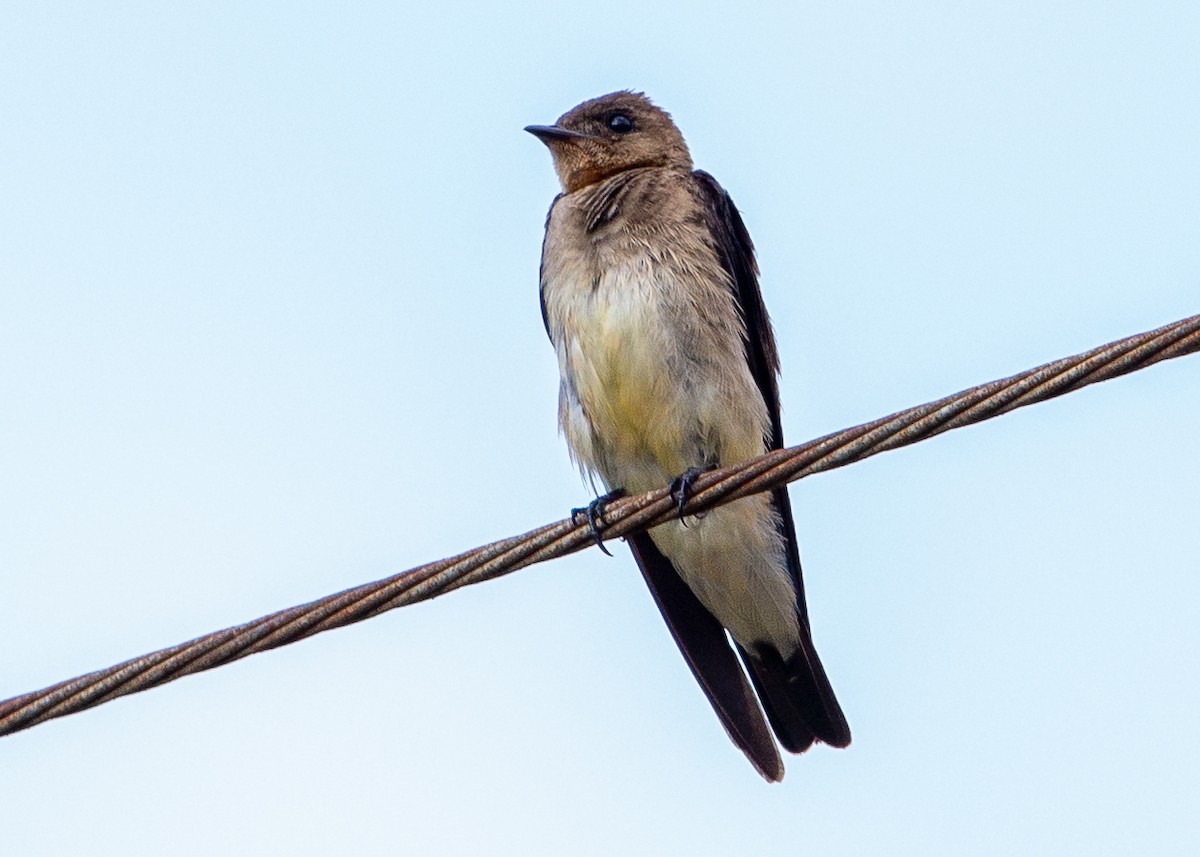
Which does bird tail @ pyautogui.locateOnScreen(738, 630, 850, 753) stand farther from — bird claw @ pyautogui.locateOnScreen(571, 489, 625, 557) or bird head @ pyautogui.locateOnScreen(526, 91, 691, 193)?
bird head @ pyautogui.locateOnScreen(526, 91, 691, 193)

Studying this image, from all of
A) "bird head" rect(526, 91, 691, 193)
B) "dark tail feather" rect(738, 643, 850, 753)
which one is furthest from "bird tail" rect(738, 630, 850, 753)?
"bird head" rect(526, 91, 691, 193)

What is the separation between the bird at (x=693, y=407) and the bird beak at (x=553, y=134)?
0.53m

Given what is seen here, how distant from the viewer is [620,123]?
9688 mm

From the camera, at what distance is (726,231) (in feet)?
27.5

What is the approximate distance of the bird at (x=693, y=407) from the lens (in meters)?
7.68

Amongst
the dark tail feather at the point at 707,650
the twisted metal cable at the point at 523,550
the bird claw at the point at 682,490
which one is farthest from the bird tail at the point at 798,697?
the twisted metal cable at the point at 523,550

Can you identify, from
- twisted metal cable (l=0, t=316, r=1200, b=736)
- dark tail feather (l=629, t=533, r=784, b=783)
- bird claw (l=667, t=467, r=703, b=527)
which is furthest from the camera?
dark tail feather (l=629, t=533, r=784, b=783)

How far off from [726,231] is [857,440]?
3.44m

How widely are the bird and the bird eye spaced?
0.64 m

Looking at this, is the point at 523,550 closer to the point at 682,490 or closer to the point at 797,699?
the point at 682,490

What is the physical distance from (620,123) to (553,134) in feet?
1.26

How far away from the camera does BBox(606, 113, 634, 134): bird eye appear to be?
966cm

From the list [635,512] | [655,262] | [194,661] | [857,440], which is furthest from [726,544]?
[194,661]

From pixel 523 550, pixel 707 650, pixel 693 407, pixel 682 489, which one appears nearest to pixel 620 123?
pixel 693 407
